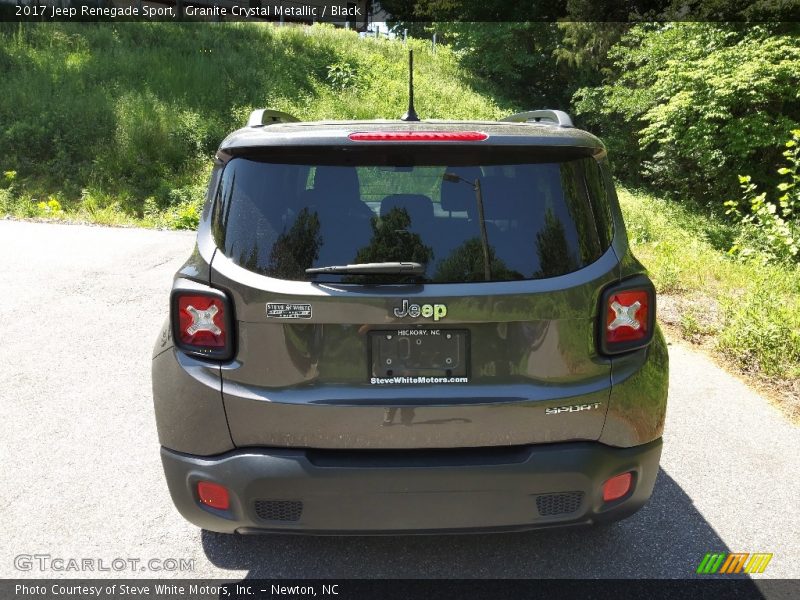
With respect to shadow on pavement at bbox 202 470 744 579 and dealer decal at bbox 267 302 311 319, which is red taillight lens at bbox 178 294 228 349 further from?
shadow on pavement at bbox 202 470 744 579

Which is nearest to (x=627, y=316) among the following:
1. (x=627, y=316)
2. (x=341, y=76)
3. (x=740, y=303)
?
(x=627, y=316)

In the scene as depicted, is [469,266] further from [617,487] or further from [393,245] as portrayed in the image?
[617,487]

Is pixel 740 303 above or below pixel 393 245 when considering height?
below

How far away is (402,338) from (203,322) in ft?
2.40

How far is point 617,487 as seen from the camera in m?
2.55

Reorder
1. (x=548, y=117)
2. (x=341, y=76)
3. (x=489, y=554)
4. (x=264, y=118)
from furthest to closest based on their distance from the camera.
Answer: (x=341, y=76) → (x=548, y=117) → (x=264, y=118) → (x=489, y=554)

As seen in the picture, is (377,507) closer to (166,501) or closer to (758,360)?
(166,501)

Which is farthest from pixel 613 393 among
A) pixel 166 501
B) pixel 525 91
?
pixel 525 91

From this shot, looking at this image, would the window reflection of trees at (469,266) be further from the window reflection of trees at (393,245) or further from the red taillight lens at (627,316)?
the red taillight lens at (627,316)

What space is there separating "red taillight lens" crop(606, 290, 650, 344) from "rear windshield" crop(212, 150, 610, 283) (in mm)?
192

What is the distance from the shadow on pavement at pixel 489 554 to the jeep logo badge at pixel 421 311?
1192 millimetres

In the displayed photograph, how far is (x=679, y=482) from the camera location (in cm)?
373

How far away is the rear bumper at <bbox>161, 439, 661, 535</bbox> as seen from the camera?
7.77 feet

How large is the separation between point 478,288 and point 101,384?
3888 millimetres
